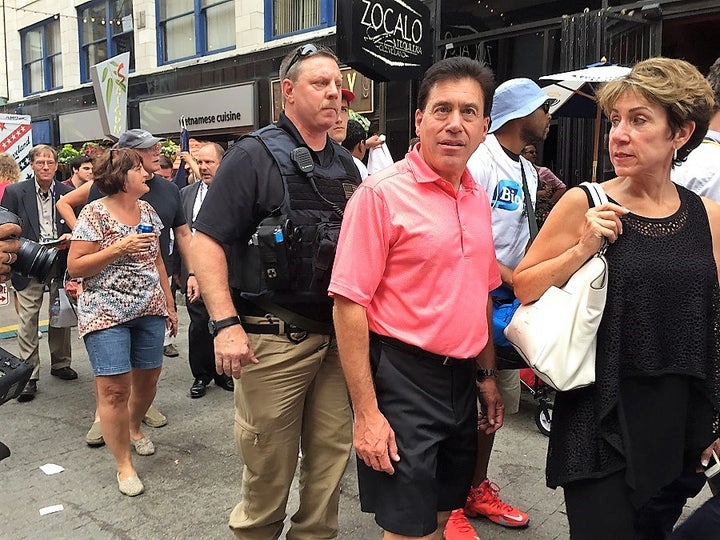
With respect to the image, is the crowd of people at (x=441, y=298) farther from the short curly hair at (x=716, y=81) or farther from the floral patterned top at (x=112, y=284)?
the floral patterned top at (x=112, y=284)

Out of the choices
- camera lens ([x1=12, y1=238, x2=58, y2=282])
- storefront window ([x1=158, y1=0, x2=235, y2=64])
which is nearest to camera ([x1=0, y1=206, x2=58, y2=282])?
camera lens ([x1=12, y1=238, x2=58, y2=282])

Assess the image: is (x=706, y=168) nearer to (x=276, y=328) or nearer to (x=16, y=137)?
(x=276, y=328)

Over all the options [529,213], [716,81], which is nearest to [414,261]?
[529,213]

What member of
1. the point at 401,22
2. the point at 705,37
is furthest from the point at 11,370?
the point at 705,37

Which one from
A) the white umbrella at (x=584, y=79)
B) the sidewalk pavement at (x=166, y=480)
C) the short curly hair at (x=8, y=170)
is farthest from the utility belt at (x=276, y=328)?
the short curly hair at (x=8, y=170)

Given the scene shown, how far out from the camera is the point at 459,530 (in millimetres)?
3020

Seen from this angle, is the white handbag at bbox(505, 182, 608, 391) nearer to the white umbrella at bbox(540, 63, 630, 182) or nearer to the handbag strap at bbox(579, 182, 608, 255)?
the handbag strap at bbox(579, 182, 608, 255)

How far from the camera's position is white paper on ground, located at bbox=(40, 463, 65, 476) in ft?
12.8

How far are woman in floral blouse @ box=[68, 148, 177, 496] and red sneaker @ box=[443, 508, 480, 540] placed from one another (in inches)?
68.6

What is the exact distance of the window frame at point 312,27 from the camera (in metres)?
11.0

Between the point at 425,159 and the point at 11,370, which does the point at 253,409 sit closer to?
the point at 11,370

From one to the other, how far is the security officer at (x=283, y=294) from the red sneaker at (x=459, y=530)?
673mm

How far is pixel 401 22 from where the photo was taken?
795 centimetres

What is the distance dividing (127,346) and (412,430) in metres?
2.23
